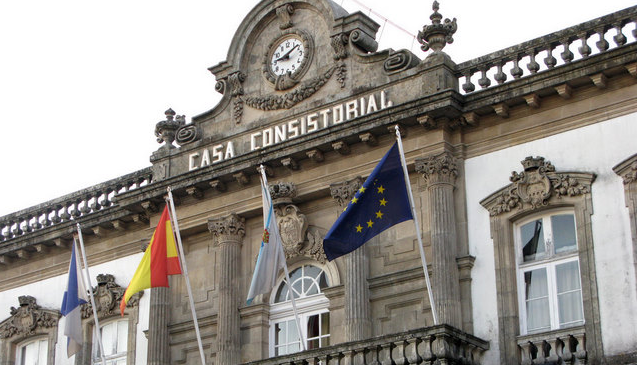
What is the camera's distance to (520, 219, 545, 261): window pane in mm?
20625

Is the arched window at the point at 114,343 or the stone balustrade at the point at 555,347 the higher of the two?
the arched window at the point at 114,343

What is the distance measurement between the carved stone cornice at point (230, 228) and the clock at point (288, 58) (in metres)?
2.72

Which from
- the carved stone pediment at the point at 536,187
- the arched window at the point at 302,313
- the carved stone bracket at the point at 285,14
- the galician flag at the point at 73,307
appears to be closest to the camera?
the carved stone pediment at the point at 536,187

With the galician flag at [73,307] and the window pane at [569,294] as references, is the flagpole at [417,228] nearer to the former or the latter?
the window pane at [569,294]

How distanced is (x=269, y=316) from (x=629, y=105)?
783 cm

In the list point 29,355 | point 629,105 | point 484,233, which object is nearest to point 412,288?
point 484,233

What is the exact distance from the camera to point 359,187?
73.5 feet

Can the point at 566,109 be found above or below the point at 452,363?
above

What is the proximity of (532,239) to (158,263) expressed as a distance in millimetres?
6795

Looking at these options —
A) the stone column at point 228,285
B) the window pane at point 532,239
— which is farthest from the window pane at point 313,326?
the window pane at point 532,239

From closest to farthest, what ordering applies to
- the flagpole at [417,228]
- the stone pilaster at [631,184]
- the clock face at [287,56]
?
the stone pilaster at [631,184], the flagpole at [417,228], the clock face at [287,56]

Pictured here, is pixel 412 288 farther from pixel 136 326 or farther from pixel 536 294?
pixel 136 326

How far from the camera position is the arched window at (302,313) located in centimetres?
2267

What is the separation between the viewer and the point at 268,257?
21641mm
